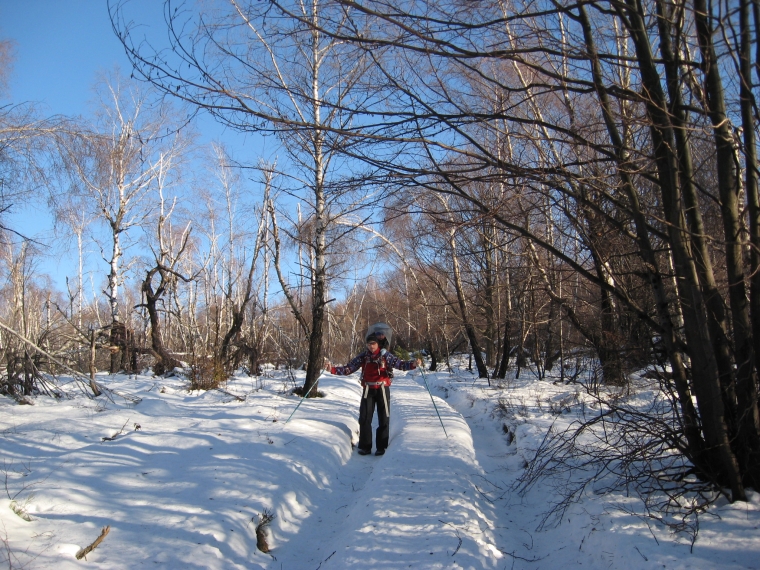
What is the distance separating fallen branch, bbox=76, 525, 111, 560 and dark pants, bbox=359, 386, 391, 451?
13.5 ft

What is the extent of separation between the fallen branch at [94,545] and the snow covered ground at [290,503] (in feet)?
0.13

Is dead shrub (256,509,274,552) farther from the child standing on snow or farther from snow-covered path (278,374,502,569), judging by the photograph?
the child standing on snow

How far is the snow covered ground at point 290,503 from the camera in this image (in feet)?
10.8

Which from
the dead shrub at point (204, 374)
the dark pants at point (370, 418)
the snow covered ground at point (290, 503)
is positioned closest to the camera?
the snow covered ground at point (290, 503)

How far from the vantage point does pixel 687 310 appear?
364 cm

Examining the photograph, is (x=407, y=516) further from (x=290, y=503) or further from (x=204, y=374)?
(x=204, y=374)

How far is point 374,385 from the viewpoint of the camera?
294 inches

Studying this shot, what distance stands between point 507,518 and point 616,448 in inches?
53.3

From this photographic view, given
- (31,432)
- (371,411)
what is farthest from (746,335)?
(31,432)

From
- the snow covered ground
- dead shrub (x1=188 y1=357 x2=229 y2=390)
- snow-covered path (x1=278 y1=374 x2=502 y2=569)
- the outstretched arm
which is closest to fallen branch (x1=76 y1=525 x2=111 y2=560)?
the snow covered ground

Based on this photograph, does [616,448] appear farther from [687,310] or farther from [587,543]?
[687,310]

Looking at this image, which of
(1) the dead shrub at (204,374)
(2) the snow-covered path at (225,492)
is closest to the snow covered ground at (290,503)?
(2) the snow-covered path at (225,492)

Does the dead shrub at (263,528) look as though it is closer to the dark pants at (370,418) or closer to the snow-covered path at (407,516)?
the snow-covered path at (407,516)

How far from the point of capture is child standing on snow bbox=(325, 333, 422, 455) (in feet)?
24.1
